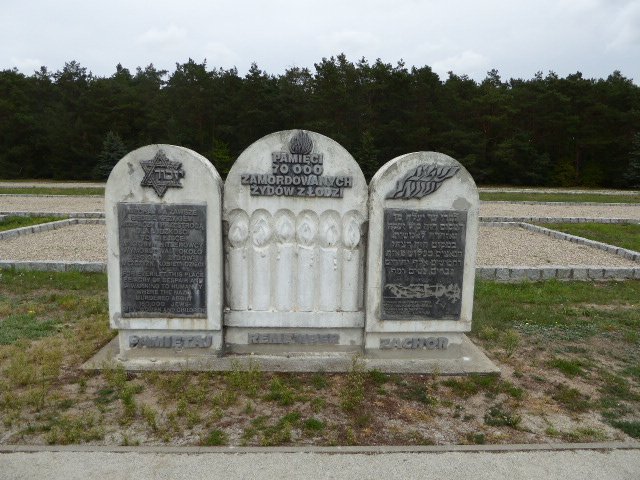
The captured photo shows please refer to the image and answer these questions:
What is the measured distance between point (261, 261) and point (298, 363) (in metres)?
1.20

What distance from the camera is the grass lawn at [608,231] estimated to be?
44.3ft

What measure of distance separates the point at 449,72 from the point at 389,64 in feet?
18.0

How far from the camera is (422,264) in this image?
5816 mm

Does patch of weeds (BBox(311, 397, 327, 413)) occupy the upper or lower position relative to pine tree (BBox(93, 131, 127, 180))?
lower

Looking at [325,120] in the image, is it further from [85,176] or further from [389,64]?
[85,176]

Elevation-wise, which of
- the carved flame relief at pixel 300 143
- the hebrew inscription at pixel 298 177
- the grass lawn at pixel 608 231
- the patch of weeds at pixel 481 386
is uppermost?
the carved flame relief at pixel 300 143

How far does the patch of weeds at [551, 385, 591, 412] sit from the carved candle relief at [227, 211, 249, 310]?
11.0 feet

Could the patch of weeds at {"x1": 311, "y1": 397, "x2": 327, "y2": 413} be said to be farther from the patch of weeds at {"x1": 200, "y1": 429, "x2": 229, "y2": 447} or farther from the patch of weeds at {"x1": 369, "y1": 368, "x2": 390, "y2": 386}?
the patch of weeds at {"x1": 200, "y1": 429, "x2": 229, "y2": 447}

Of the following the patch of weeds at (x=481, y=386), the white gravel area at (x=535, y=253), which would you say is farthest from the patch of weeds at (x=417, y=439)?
the white gravel area at (x=535, y=253)

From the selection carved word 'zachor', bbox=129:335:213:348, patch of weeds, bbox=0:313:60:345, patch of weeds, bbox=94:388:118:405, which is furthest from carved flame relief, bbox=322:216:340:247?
patch of weeds, bbox=0:313:60:345

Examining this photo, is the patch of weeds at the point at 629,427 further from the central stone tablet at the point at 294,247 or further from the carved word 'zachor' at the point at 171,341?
the carved word 'zachor' at the point at 171,341

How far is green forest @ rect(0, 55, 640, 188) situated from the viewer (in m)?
36.4

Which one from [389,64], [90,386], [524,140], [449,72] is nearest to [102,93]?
[389,64]

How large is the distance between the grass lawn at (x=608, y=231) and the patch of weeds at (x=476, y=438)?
1048 cm
